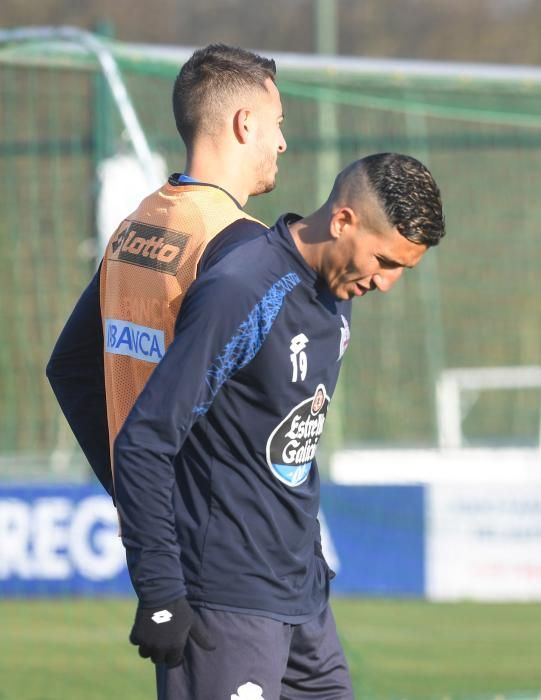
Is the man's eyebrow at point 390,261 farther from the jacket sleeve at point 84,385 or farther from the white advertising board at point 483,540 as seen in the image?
the white advertising board at point 483,540

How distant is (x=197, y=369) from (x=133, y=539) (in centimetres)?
37

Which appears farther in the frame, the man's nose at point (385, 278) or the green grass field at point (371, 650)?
the green grass field at point (371, 650)

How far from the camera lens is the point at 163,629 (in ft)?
10.4

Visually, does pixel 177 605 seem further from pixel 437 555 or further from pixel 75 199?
pixel 75 199

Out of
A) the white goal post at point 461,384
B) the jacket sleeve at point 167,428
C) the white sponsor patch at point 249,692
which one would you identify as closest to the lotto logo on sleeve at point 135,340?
the jacket sleeve at point 167,428

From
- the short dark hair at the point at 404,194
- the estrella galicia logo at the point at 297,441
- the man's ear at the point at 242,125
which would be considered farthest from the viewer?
the man's ear at the point at 242,125

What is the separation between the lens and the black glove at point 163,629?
3.17m

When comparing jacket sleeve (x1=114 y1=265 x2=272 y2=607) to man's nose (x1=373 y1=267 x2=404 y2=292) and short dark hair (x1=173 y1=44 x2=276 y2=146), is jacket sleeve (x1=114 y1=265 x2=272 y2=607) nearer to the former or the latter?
man's nose (x1=373 y1=267 x2=404 y2=292)

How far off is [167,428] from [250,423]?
0.25 meters

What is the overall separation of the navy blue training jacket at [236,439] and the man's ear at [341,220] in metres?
0.10

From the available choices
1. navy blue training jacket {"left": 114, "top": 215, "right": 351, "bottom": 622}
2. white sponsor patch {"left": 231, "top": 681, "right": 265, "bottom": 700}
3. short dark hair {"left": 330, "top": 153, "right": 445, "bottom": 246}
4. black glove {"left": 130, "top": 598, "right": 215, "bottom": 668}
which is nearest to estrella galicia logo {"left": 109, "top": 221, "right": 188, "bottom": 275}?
navy blue training jacket {"left": 114, "top": 215, "right": 351, "bottom": 622}

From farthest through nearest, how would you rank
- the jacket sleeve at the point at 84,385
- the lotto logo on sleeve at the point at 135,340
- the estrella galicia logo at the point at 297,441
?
the jacket sleeve at the point at 84,385
the lotto logo on sleeve at the point at 135,340
the estrella galicia logo at the point at 297,441

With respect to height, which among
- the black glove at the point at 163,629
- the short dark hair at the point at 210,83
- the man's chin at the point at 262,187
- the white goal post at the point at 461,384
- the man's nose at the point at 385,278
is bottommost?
the black glove at the point at 163,629

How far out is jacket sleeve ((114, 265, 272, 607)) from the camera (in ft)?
10.5
